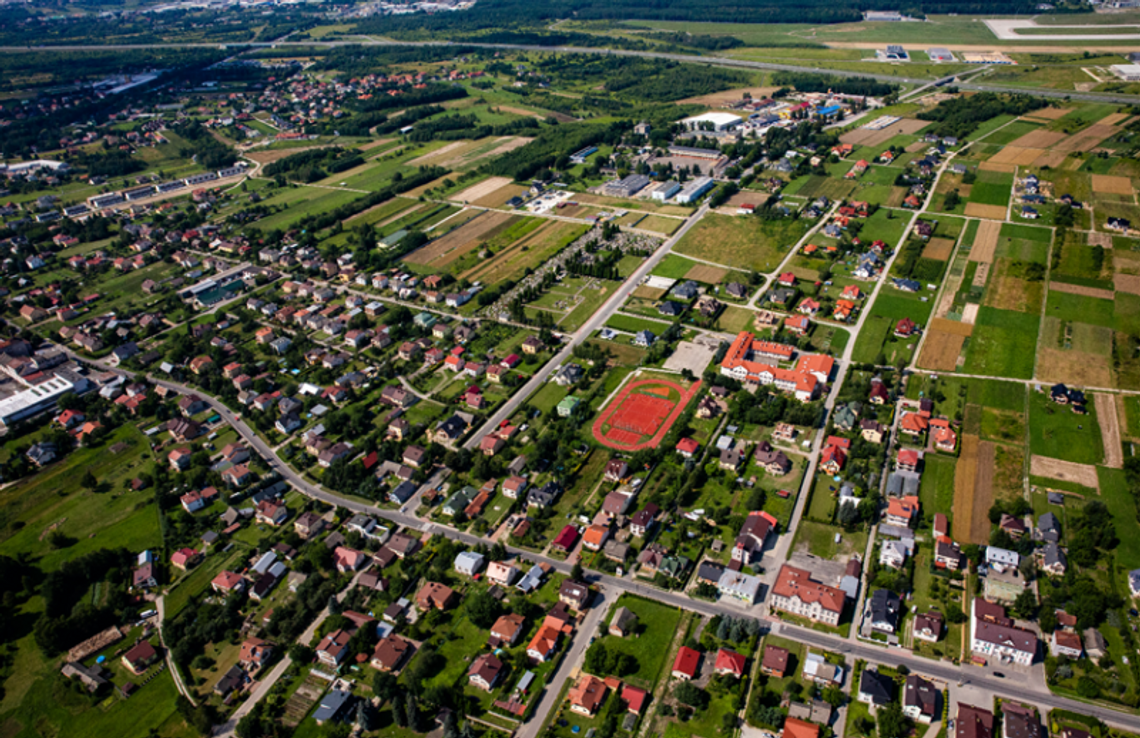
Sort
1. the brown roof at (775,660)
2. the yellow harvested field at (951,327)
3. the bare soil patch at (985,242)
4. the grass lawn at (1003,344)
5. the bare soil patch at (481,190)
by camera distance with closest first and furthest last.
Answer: the brown roof at (775,660)
the grass lawn at (1003,344)
the yellow harvested field at (951,327)
the bare soil patch at (985,242)
the bare soil patch at (481,190)

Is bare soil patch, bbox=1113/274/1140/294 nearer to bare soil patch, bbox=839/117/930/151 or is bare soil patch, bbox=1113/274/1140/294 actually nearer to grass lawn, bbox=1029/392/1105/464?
grass lawn, bbox=1029/392/1105/464

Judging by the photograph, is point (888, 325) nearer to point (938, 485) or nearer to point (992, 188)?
point (938, 485)

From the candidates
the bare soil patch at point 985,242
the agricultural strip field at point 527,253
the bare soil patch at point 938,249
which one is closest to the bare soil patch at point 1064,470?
the bare soil patch at point 985,242

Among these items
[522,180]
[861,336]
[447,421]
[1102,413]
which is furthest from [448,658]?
[522,180]

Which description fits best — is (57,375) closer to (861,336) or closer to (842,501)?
(842,501)

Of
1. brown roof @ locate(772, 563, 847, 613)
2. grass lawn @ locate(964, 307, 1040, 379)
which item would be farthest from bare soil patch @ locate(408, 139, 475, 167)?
brown roof @ locate(772, 563, 847, 613)

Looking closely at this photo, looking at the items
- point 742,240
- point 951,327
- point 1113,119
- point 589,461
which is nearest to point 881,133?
point 1113,119

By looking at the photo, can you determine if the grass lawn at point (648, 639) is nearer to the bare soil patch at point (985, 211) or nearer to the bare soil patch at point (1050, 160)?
the bare soil patch at point (985, 211)
